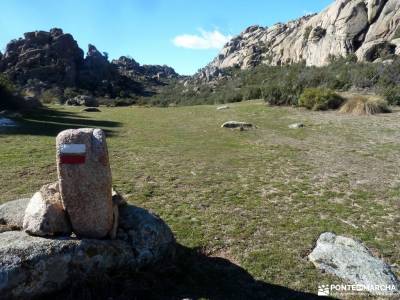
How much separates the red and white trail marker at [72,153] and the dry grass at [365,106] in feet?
66.5

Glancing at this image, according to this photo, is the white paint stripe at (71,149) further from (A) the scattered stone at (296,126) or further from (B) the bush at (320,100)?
(B) the bush at (320,100)

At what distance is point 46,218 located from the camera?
5.71 meters

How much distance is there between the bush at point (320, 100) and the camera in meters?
25.5

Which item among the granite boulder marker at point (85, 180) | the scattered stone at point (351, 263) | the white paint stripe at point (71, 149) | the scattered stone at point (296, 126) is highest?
the white paint stripe at point (71, 149)

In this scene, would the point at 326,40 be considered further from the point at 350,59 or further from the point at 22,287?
the point at 22,287

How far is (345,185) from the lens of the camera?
11.1 metres

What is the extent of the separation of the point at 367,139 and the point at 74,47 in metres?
72.9

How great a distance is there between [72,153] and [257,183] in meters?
6.60

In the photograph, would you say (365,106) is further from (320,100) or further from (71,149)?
(71,149)

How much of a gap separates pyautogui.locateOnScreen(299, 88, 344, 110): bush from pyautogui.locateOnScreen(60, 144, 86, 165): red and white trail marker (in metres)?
21.6

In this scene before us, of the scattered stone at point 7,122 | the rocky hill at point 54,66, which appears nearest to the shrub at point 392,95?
the scattered stone at point 7,122

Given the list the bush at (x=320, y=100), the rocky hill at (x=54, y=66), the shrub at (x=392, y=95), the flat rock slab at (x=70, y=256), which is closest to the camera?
the flat rock slab at (x=70, y=256)

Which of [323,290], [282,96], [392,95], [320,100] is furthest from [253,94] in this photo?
[323,290]

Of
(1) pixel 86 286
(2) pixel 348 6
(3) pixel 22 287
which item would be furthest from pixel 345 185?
(2) pixel 348 6
